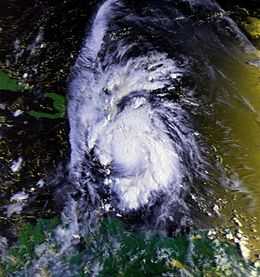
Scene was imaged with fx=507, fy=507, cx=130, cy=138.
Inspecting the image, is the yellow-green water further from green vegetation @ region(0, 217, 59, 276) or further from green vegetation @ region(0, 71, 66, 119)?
green vegetation @ region(0, 71, 66, 119)

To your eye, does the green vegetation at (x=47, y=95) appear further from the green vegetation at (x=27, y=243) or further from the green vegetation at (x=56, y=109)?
the green vegetation at (x=27, y=243)

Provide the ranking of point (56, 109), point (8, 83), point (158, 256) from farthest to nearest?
1. point (8, 83)
2. point (56, 109)
3. point (158, 256)

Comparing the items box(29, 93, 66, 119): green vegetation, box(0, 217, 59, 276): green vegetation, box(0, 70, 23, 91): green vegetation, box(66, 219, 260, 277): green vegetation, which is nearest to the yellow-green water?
box(66, 219, 260, 277): green vegetation

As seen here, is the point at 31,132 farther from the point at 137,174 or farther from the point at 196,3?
the point at 196,3

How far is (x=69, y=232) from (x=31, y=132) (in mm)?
1337

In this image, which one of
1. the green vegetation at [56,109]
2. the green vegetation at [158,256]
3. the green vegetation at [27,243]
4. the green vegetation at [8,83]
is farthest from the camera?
the green vegetation at [8,83]

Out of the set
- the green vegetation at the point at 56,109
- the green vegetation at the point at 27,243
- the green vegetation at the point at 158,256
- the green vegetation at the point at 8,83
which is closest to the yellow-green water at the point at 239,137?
the green vegetation at the point at 158,256

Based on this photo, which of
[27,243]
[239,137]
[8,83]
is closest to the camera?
[27,243]

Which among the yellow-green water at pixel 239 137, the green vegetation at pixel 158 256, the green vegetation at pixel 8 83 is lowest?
the green vegetation at pixel 8 83

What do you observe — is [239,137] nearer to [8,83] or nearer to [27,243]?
[27,243]

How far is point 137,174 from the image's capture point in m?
4.49

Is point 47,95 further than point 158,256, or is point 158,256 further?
point 47,95

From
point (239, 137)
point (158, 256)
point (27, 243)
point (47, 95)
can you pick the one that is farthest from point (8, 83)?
point (158, 256)

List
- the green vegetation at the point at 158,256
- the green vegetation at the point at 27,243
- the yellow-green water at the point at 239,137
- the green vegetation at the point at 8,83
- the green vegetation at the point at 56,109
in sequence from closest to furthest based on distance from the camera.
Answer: the green vegetation at the point at 158,256 < the green vegetation at the point at 27,243 < the yellow-green water at the point at 239,137 < the green vegetation at the point at 56,109 < the green vegetation at the point at 8,83
